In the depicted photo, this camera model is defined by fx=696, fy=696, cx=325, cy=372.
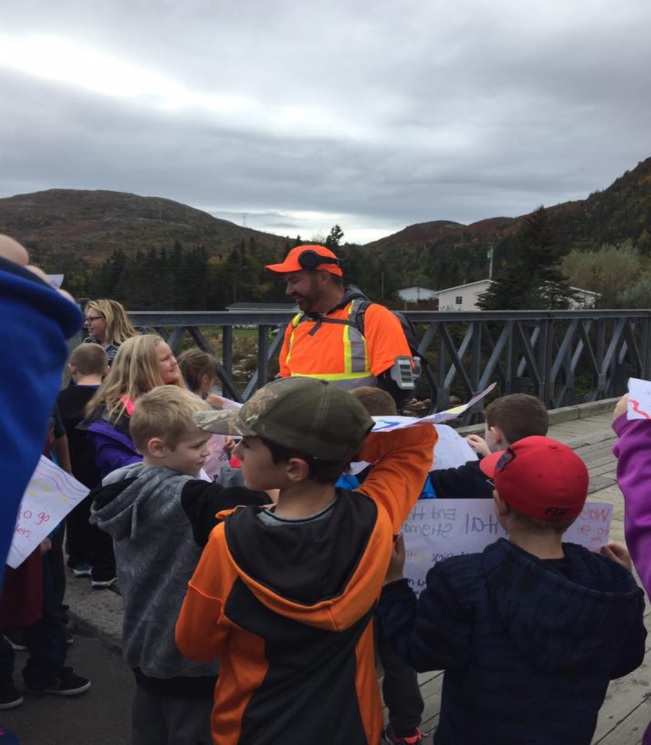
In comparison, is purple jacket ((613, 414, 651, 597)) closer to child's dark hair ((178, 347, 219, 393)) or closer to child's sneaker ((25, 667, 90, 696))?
child's sneaker ((25, 667, 90, 696))

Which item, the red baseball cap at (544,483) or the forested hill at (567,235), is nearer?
the red baseball cap at (544,483)

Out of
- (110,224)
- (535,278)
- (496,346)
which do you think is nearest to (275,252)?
(535,278)

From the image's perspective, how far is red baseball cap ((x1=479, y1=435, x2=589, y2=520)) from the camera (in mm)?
1652

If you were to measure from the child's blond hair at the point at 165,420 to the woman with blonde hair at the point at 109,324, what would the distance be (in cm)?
248

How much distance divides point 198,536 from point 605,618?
41.8 inches

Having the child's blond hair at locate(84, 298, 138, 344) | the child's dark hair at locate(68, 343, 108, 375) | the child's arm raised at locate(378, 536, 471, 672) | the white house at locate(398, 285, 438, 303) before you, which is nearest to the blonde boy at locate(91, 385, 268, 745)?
the child's arm raised at locate(378, 536, 471, 672)

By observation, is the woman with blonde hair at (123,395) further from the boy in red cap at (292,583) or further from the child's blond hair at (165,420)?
the boy in red cap at (292,583)

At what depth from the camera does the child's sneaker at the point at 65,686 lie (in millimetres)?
2869

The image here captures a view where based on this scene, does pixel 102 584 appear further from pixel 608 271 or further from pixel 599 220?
pixel 599 220

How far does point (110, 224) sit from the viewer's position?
13862 centimetres

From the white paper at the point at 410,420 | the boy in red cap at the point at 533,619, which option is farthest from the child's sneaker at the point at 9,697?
the white paper at the point at 410,420

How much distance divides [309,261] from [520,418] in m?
1.34

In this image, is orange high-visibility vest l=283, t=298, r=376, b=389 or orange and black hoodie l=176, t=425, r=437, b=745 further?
orange high-visibility vest l=283, t=298, r=376, b=389

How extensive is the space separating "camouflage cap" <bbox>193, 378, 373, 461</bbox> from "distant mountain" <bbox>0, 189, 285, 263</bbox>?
10643 cm
